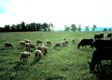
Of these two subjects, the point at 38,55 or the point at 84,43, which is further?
the point at 84,43

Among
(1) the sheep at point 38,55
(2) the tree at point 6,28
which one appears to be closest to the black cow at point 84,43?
(1) the sheep at point 38,55

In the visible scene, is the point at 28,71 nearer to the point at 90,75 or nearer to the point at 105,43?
the point at 90,75

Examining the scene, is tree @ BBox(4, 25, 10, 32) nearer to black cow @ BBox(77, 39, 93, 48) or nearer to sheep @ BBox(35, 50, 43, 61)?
black cow @ BBox(77, 39, 93, 48)

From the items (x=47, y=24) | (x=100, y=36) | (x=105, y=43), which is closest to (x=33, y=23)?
(x=47, y=24)

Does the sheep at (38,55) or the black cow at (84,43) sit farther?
the black cow at (84,43)

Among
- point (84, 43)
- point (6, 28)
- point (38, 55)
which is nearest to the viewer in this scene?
point (38, 55)

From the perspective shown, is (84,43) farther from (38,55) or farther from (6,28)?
(6,28)

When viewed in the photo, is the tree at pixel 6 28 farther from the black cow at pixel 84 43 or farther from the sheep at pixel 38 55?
the sheep at pixel 38 55

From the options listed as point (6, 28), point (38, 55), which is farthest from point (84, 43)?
point (6, 28)

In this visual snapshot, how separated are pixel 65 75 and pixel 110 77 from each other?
306 cm

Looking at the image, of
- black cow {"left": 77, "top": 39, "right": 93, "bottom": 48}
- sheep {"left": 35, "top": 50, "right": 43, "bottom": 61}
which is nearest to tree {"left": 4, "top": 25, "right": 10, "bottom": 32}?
black cow {"left": 77, "top": 39, "right": 93, "bottom": 48}

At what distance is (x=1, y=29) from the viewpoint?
96250mm

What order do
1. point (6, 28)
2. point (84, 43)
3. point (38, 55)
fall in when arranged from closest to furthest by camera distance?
1. point (38, 55)
2. point (84, 43)
3. point (6, 28)

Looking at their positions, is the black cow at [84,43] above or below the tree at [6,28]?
below
